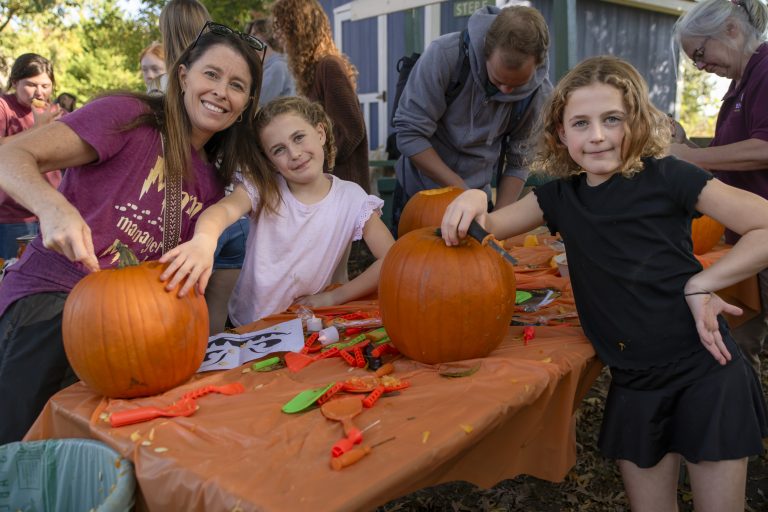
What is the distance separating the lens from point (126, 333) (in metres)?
1.47

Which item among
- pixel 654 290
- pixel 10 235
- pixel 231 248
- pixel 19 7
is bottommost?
pixel 10 235

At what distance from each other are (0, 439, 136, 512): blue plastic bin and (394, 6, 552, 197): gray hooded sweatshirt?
2368 mm

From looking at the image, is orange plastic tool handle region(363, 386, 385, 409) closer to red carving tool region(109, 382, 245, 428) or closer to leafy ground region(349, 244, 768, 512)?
red carving tool region(109, 382, 245, 428)

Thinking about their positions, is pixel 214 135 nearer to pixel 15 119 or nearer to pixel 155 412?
pixel 155 412

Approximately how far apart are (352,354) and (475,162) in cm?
200

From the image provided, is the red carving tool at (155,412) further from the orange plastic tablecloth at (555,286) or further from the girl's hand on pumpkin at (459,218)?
the orange plastic tablecloth at (555,286)

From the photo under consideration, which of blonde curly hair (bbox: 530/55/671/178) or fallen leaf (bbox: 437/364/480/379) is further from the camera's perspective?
blonde curly hair (bbox: 530/55/671/178)

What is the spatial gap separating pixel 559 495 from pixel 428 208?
1439mm

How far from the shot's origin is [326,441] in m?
1.23

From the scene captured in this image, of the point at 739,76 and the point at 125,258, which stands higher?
the point at 739,76

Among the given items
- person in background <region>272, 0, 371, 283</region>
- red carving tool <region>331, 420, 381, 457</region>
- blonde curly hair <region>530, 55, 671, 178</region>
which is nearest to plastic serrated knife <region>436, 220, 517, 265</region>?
blonde curly hair <region>530, 55, 671, 178</region>

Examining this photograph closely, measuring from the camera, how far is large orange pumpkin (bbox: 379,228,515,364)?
1.66 m

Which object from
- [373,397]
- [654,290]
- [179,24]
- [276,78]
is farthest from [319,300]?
[276,78]

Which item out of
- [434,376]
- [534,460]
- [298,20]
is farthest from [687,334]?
[298,20]
